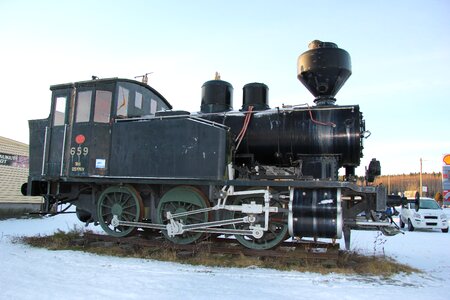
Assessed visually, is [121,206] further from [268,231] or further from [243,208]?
[268,231]

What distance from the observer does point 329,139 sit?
22.0 feet

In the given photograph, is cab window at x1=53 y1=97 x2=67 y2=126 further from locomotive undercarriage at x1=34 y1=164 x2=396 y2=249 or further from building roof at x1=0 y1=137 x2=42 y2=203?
building roof at x1=0 y1=137 x2=42 y2=203

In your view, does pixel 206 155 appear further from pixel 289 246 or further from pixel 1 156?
pixel 1 156

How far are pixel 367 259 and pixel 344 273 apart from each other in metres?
1.01

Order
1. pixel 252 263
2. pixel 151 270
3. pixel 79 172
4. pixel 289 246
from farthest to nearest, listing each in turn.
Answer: pixel 79 172
pixel 289 246
pixel 252 263
pixel 151 270

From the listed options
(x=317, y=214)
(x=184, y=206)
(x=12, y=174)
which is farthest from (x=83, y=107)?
(x=12, y=174)

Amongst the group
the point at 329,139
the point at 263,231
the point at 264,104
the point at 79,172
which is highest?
the point at 264,104

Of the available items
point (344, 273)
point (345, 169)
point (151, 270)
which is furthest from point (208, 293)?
point (345, 169)

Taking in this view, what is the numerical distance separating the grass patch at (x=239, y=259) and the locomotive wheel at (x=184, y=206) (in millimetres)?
308

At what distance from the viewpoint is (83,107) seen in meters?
7.82

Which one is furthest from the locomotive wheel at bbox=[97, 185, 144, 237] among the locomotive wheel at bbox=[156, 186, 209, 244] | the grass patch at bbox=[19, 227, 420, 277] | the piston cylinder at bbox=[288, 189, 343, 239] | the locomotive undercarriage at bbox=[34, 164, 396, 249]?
the piston cylinder at bbox=[288, 189, 343, 239]

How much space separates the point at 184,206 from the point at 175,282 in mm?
2263

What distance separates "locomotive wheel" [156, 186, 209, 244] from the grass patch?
31 cm

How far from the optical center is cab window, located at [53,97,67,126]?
807 cm
